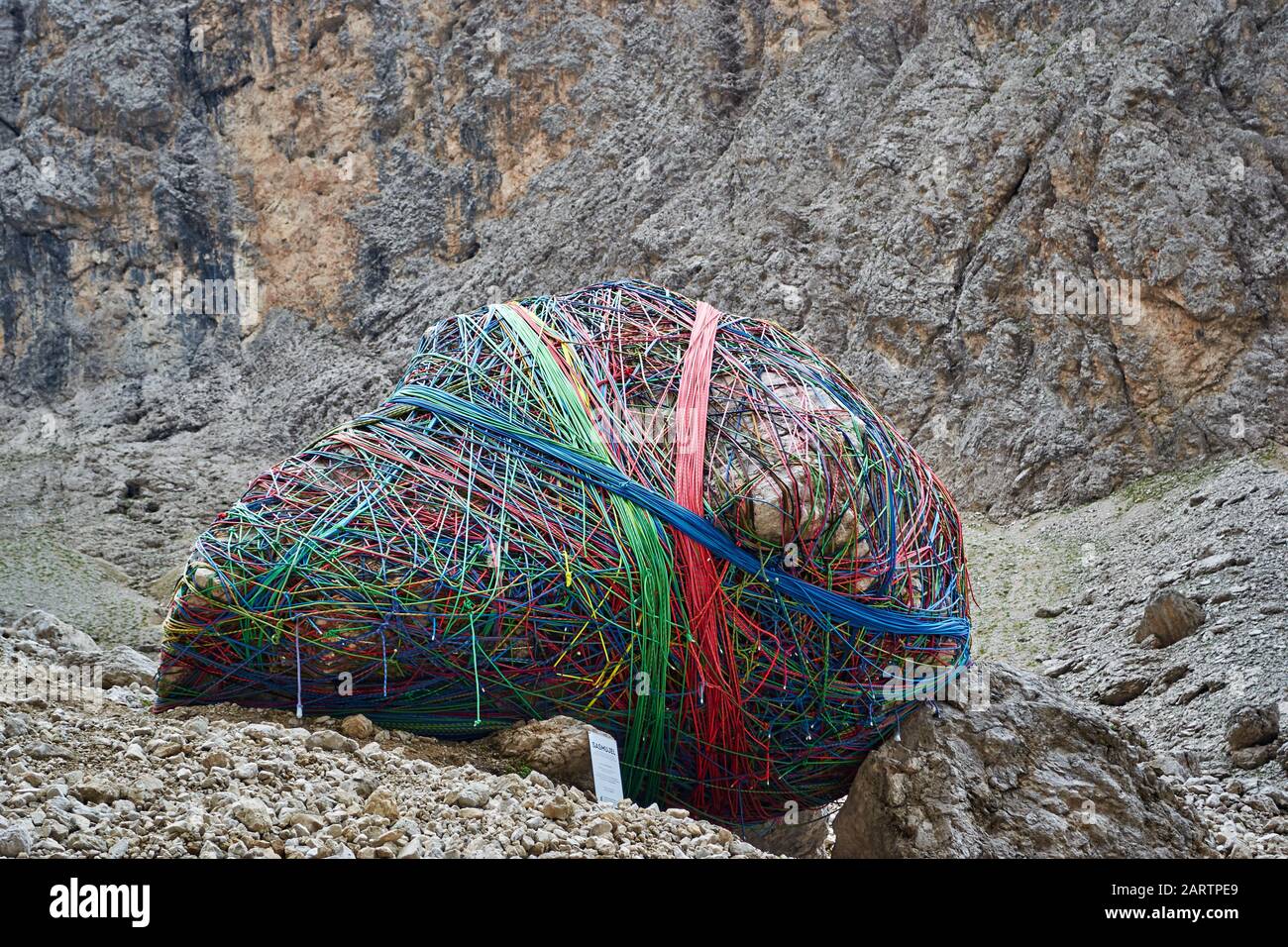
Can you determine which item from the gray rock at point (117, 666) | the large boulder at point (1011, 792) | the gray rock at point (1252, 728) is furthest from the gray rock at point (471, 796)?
the gray rock at point (1252, 728)

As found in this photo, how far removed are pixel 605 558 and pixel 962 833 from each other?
8.28ft

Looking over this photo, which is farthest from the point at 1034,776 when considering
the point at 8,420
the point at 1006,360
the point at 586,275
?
the point at 8,420

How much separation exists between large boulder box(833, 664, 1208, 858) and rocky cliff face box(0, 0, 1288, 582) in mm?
24697

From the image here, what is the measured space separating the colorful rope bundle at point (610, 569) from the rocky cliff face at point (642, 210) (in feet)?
84.9

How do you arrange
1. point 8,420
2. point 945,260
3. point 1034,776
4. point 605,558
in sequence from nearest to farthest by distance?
1. point 605,558
2. point 1034,776
3. point 945,260
4. point 8,420

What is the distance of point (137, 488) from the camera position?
4062 cm

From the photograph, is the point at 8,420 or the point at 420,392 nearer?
the point at 420,392

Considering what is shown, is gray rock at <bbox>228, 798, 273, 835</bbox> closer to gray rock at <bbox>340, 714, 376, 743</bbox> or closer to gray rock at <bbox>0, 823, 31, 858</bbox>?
gray rock at <bbox>0, 823, 31, 858</bbox>

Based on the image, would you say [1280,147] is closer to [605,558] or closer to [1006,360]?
[1006,360]

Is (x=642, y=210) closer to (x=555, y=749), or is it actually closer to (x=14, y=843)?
(x=555, y=749)

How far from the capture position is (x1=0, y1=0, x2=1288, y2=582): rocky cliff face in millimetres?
33000

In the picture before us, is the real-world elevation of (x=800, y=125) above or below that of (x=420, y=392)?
above

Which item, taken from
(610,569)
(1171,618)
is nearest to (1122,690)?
(1171,618)

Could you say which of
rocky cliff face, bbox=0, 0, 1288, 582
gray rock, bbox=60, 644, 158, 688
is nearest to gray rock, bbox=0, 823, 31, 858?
gray rock, bbox=60, 644, 158, 688
